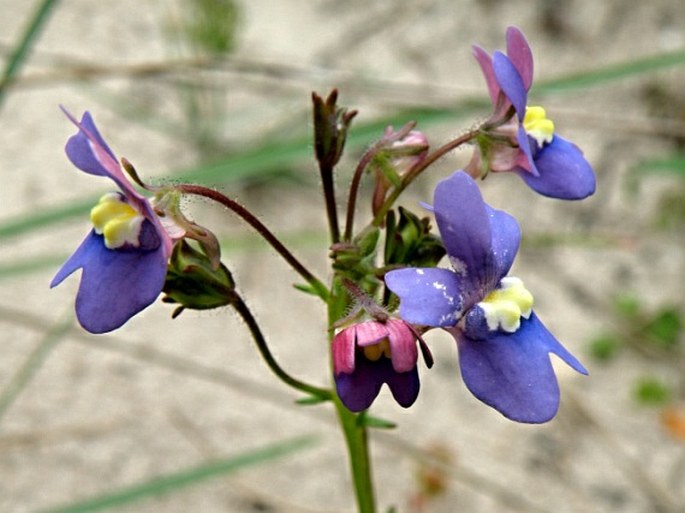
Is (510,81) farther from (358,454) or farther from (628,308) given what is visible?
(628,308)

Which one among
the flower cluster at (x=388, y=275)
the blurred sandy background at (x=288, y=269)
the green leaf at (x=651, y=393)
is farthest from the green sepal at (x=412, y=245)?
the green leaf at (x=651, y=393)

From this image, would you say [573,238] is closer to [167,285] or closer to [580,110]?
[580,110]

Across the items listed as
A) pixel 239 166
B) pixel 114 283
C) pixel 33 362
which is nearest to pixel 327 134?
pixel 114 283

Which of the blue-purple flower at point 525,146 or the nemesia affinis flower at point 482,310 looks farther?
the blue-purple flower at point 525,146

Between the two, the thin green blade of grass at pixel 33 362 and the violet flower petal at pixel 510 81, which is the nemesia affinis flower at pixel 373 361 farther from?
the thin green blade of grass at pixel 33 362


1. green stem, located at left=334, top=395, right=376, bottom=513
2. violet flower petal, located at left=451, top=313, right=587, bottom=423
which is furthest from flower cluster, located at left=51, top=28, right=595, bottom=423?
green stem, located at left=334, top=395, right=376, bottom=513
